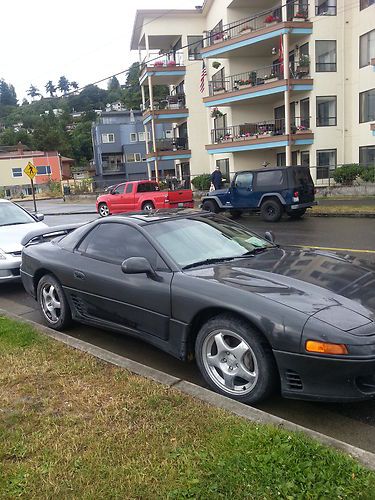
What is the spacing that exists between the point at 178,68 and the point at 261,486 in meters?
34.9

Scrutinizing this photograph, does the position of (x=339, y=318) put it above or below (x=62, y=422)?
above

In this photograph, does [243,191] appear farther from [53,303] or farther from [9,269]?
[53,303]

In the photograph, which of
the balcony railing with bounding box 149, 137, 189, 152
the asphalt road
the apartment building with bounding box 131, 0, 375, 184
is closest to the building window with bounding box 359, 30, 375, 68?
the apartment building with bounding box 131, 0, 375, 184

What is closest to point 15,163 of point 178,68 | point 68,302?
point 178,68

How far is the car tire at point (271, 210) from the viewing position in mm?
14883

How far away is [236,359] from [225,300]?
44 cm

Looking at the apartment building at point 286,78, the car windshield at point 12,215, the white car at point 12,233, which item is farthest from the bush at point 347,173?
the car windshield at point 12,215

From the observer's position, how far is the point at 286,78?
24672mm

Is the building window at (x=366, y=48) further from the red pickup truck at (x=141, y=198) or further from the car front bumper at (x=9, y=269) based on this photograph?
the car front bumper at (x=9, y=269)

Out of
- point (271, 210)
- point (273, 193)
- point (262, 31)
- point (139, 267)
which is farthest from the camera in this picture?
point (262, 31)

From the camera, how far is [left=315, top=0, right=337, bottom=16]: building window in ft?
79.4

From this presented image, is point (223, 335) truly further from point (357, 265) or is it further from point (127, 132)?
point (127, 132)

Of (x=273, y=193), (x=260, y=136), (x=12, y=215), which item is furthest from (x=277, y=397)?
(x=260, y=136)

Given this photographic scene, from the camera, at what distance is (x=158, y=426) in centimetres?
293
